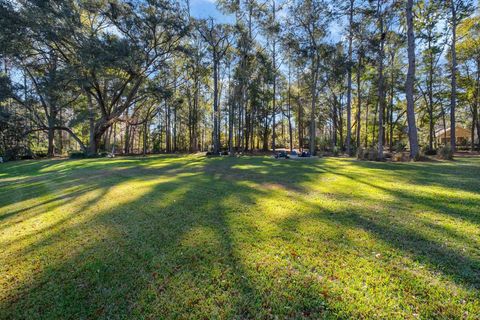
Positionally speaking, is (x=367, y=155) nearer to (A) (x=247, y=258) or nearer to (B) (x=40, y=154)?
(A) (x=247, y=258)

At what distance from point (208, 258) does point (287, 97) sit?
1095 inches

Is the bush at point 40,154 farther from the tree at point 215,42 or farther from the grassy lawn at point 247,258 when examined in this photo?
the grassy lawn at point 247,258

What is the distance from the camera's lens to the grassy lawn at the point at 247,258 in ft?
6.49

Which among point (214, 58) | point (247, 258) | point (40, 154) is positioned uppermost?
point (214, 58)

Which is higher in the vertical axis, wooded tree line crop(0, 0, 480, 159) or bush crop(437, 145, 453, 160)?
wooded tree line crop(0, 0, 480, 159)

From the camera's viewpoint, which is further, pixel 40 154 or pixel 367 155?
pixel 40 154

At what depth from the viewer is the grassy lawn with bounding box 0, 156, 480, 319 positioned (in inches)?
77.9

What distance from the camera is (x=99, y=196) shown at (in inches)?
222

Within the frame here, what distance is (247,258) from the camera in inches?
104

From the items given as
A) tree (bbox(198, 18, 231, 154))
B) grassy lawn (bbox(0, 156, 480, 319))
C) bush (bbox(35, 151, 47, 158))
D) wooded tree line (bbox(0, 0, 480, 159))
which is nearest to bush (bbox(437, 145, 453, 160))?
wooded tree line (bbox(0, 0, 480, 159))

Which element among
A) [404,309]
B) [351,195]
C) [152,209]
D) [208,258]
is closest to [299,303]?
[404,309]

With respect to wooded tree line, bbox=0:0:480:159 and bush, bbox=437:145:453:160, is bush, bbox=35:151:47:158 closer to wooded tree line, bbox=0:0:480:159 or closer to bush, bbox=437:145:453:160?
wooded tree line, bbox=0:0:480:159

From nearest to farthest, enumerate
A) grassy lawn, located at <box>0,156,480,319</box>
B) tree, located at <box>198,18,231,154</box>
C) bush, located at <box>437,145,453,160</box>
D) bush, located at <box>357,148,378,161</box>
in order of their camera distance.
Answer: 1. grassy lawn, located at <box>0,156,480,319</box>
2. bush, located at <box>437,145,453,160</box>
3. bush, located at <box>357,148,378,161</box>
4. tree, located at <box>198,18,231,154</box>

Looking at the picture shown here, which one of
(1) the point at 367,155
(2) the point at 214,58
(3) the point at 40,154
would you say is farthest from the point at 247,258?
(3) the point at 40,154
